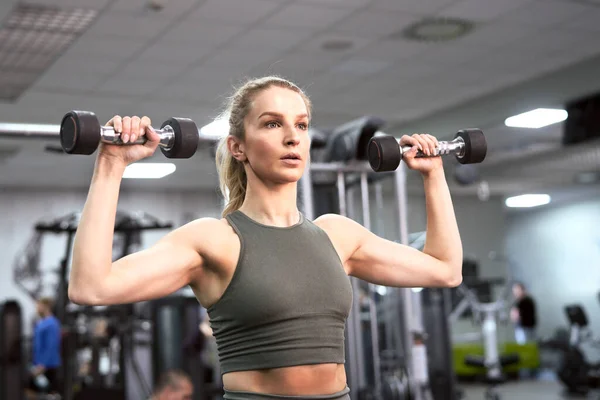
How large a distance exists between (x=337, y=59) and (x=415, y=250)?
497 centimetres

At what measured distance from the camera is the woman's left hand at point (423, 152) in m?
1.64

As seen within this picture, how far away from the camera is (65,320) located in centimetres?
662

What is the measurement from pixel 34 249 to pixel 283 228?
35.6ft

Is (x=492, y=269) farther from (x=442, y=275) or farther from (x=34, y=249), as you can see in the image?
(x=442, y=275)

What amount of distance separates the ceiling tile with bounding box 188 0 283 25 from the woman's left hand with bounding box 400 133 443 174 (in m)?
3.65

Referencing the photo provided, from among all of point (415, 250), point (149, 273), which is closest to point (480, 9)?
point (415, 250)

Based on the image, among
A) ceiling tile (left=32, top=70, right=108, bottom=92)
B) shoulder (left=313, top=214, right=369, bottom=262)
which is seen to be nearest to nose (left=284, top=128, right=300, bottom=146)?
shoulder (left=313, top=214, right=369, bottom=262)

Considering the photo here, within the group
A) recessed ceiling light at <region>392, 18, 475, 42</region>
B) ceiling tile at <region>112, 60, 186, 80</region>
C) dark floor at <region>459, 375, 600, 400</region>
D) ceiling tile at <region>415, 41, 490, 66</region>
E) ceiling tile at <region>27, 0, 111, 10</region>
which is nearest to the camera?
ceiling tile at <region>27, 0, 111, 10</region>

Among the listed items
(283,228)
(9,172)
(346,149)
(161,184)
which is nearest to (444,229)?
(283,228)

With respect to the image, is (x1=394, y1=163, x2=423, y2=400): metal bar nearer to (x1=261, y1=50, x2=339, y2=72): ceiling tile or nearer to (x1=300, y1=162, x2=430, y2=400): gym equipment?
(x1=300, y1=162, x2=430, y2=400): gym equipment

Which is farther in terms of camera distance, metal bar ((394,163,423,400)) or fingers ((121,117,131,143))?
metal bar ((394,163,423,400))

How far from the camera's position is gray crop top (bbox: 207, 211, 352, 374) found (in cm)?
135

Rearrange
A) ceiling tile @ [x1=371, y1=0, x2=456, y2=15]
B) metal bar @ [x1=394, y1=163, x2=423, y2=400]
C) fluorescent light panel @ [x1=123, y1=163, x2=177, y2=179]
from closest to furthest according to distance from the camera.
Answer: metal bar @ [x1=394, y1=163, x2=423, y2=400]
ceiling tile @ [x1=371, y1=0, x2=456, y2=15]
fluorescent light panel @ [x1=123, y1=163, x2=177, y2=179]

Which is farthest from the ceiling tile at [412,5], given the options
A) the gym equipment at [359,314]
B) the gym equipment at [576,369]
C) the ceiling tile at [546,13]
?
the gym equipment at [576,369]
